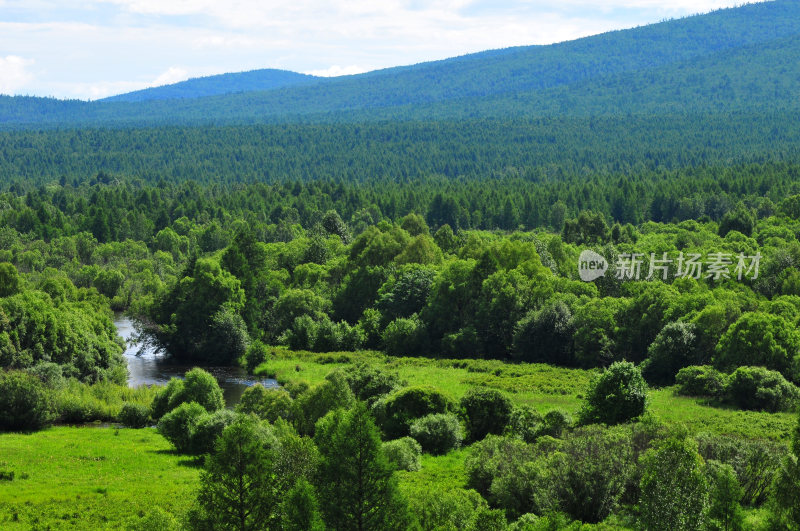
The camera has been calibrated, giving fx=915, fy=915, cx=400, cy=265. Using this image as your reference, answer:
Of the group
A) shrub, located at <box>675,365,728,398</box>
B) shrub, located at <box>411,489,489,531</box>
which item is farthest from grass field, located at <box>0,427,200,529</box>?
shrub, located at <box>675,365,728,398</box>

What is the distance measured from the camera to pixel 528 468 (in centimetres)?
4084

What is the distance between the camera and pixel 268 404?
56312 mm

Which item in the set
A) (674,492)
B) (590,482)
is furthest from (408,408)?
(674,492)

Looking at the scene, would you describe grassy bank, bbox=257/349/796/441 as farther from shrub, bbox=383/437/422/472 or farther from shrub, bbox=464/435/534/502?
shrub, bbox=383/437/422/472

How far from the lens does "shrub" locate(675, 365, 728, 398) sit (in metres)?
61.3

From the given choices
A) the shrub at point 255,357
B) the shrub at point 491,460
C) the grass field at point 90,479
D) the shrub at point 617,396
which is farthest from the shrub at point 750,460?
the shrub at point 255,357

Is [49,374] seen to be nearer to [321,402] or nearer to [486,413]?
[321,402]

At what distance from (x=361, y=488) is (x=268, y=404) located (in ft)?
81.1

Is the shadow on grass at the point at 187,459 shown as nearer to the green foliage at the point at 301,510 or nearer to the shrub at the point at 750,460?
the green foliage at the point at 301,510

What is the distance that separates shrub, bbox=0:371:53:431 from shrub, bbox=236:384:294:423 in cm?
1280

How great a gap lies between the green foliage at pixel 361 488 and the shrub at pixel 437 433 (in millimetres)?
19226

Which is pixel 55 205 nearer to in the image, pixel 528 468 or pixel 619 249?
pixel 619 249

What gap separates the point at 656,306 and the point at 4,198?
520 feet

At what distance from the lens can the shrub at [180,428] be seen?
53.6m
